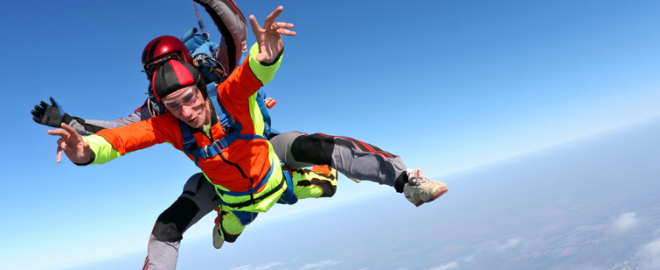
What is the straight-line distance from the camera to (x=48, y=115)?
2906 mm

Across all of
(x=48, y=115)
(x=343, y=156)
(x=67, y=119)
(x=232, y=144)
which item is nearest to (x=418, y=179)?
(x=343, y=156)

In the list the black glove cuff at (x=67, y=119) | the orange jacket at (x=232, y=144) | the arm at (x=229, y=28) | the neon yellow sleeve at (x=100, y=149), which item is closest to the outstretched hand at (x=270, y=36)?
the orange jacket at (x=232, y=144)

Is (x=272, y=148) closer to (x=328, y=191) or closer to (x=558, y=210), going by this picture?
(x=328, y=191)

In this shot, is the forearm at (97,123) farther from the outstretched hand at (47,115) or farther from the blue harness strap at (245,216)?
the blue harness strap at (245,216)

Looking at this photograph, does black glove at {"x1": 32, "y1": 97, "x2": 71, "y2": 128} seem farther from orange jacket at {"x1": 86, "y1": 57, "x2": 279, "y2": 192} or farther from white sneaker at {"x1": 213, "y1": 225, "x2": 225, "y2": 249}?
white sneaker at {"x1": 213, "y1": 225, "x2": 225, "y2": 249}

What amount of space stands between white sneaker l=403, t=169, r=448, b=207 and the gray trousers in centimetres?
14

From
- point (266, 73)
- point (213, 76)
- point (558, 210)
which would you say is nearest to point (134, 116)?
point (213, 76)

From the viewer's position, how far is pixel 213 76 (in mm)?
2850

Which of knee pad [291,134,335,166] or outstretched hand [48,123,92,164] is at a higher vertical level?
outstretched hand [48,123,92,164]

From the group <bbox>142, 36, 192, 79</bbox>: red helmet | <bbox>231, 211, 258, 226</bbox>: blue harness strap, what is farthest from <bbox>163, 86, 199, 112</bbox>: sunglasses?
<bbox>231, 211, 258, 226</bbox>: blue harness strap

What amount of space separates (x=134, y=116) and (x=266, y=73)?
2.06 meters

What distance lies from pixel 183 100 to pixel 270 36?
1.00m

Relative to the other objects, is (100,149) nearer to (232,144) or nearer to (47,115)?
(232,144)

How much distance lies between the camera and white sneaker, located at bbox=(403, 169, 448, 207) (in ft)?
5.97
